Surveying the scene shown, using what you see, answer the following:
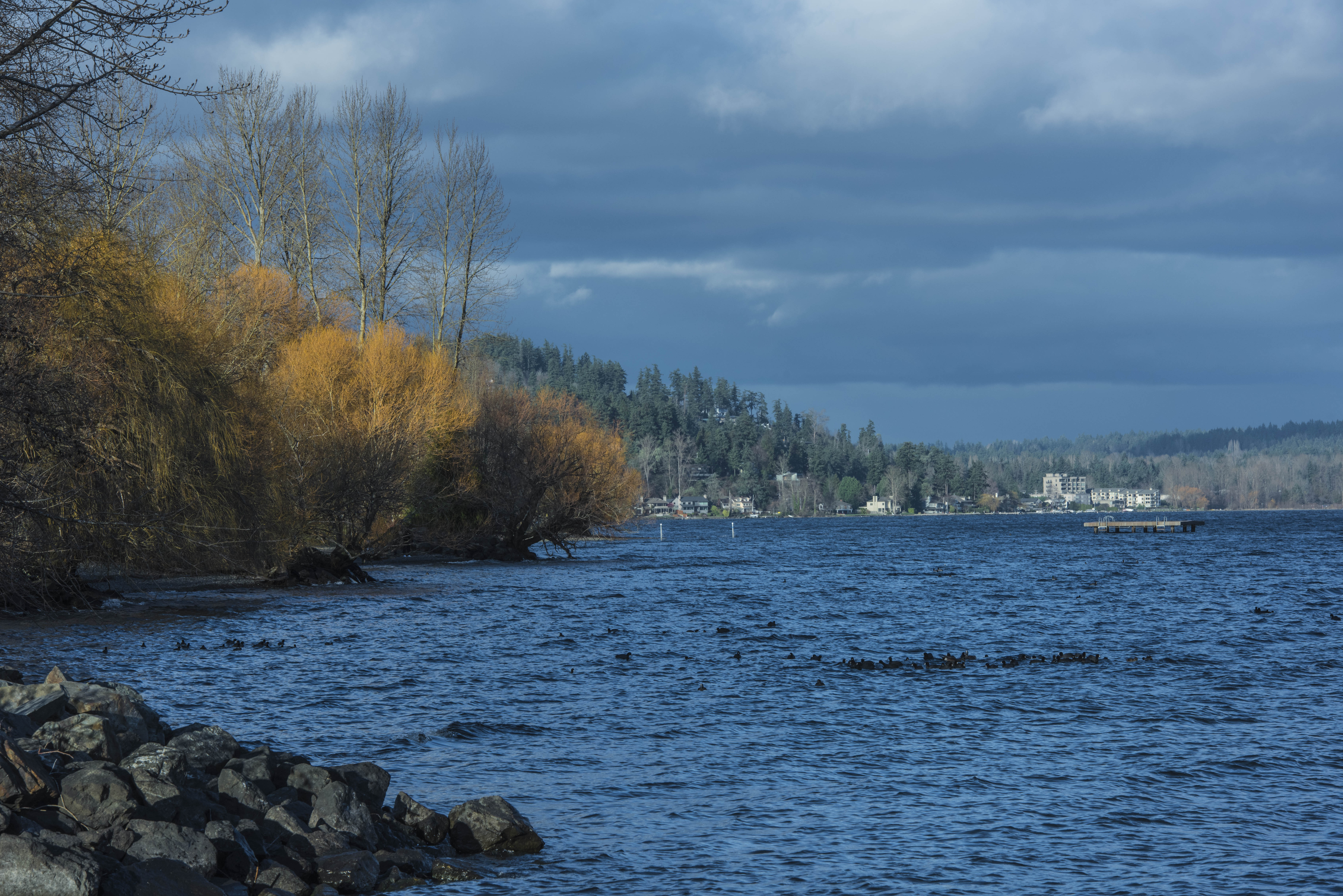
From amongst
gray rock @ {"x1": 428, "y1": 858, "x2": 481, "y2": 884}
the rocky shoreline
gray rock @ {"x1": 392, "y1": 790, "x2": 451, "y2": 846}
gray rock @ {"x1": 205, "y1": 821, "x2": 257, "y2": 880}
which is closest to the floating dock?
gray rock @ {"x1": 392, "y1": 790, "x2": 451, "y2": 846}

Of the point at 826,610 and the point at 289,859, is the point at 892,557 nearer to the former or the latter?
the point at 826,610

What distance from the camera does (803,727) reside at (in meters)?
19.3

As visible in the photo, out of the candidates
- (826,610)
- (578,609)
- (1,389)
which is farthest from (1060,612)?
(1,389)

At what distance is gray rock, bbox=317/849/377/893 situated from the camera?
34.0 ft

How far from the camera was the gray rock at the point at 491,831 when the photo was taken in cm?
1206

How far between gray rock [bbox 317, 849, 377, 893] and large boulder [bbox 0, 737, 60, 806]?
2412 millimetres

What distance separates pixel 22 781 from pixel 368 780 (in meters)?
3.75

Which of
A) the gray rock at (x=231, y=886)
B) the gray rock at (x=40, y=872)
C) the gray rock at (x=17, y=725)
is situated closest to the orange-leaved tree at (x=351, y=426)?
the gray rock at (x=17, y=725)

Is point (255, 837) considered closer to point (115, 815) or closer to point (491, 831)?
point (115, 815)

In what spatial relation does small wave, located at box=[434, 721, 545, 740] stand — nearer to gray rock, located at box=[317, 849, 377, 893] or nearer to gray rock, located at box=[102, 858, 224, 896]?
gray rock, located at box=[317, 849, 377, 893]

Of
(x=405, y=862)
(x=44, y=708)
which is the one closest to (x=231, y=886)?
(x=405, y=862)

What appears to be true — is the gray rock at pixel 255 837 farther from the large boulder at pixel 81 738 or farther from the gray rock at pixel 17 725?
the gray rock at pixel 17 725

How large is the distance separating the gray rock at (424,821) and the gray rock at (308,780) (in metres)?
0.84

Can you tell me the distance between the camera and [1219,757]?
56.0ft
